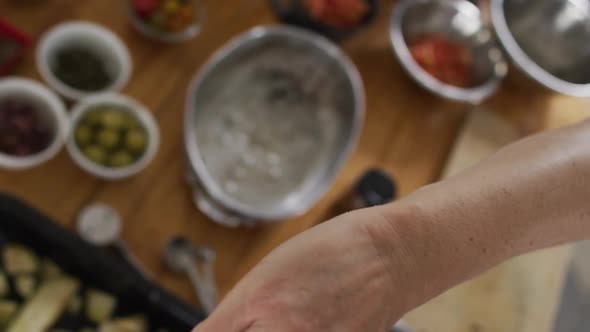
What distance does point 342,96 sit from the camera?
82 cm

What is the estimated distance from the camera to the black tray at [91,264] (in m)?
0.60

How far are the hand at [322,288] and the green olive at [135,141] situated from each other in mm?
407

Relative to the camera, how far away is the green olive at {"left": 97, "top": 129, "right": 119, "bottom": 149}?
68cm

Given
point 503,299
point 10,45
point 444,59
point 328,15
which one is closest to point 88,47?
point 10,45

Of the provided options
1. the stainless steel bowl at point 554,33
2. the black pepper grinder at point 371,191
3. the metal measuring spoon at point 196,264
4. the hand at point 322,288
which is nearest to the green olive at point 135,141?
the metal measuring spoon at point 196,264

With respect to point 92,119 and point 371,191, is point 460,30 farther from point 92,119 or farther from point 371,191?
point 92,119

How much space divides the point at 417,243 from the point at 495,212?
7cm

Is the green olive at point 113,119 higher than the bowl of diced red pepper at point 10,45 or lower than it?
lower

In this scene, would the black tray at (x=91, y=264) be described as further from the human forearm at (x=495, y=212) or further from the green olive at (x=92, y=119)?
the human forearm at (x=495, y=212)

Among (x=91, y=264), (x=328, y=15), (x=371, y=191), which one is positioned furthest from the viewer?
(x=328, y=15)

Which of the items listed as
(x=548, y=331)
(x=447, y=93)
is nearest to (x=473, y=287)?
(x=548, y=331)

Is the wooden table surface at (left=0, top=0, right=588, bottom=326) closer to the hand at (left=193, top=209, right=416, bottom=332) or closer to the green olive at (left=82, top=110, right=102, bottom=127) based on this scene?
the green olive at (left=82, top=110, right=102, bottom=127)

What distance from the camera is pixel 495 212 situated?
0.38 meters

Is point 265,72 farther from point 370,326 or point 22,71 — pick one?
point 370,326
